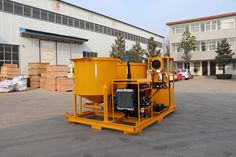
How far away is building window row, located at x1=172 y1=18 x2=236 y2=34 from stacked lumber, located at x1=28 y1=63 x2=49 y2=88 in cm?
2643

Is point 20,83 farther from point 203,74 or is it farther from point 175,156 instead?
point 203,74

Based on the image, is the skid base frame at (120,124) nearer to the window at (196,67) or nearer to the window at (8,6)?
the window at (8,6)

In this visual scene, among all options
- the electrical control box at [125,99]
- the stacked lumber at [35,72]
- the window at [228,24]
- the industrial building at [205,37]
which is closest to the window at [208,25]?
the industrial building at [205,37]

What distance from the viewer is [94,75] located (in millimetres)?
5953

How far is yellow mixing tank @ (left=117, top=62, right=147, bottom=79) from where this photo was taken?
707 cm

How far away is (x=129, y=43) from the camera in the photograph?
3703 centimetres

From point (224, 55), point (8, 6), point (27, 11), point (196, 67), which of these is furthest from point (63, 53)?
point (196, 67)

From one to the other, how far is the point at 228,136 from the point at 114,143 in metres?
2.70

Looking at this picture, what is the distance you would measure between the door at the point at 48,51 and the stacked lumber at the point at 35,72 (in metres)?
2.59

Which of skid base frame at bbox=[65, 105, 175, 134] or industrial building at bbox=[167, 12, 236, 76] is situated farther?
industrial building at bbox=[167, 12, 236, 76]

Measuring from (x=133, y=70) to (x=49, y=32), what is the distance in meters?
17.8

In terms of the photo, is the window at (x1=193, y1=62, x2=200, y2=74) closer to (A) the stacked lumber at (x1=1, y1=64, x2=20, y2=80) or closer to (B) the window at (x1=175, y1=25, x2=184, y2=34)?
(B) the window at (x1=175, y1=25, x2=184, y2=34)

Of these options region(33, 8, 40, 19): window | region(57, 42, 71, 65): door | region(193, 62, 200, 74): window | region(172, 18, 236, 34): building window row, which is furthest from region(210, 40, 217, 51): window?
region(33, 8, 40, 19): window

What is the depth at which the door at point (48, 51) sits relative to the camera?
22.0 metres
